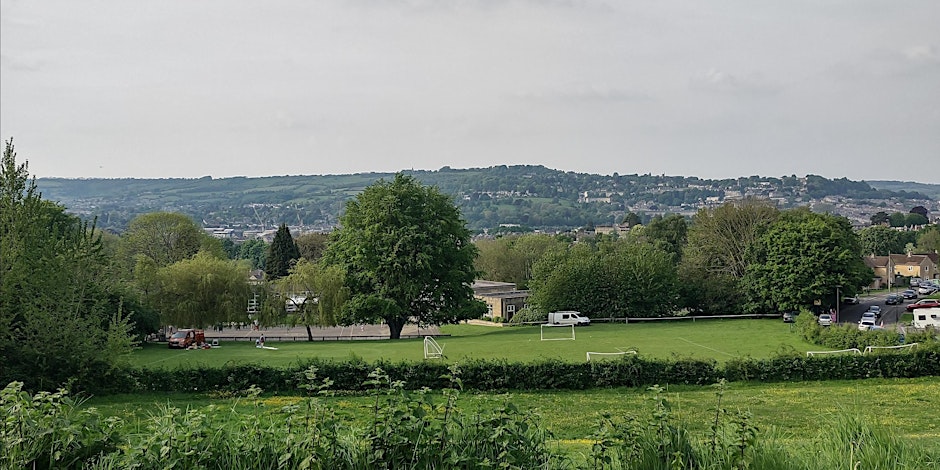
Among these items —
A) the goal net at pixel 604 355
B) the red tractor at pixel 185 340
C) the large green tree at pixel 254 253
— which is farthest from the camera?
the large green tree at pixel 254 253

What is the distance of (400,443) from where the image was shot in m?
6.47

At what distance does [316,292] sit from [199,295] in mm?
7303

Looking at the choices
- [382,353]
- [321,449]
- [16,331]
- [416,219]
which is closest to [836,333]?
[382,353]

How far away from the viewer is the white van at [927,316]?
4844 centimetres

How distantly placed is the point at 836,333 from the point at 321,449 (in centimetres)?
3531

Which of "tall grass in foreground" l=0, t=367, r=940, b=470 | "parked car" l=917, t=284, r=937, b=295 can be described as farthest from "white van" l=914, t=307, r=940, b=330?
"tall grass in foreground" l=0, t=367, r=940, b=470

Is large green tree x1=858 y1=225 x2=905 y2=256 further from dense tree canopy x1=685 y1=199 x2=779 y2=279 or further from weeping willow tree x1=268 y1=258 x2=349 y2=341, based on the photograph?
weeping willow tree x1=268 y1=258 x2=349 y2=341

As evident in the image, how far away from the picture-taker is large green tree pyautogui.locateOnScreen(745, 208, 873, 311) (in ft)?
190

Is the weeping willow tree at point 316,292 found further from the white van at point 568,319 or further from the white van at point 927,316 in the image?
the white van at point 927,316

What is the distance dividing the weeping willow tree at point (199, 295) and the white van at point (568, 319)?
2152 centimetres

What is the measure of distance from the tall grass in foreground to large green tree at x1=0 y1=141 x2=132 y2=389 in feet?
58.0

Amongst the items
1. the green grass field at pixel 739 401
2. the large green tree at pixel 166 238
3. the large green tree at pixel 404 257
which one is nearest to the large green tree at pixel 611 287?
the large green tree at pixel 404 257

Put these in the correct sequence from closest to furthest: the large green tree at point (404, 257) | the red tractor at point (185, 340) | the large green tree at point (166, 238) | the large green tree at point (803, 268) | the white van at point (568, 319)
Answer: the red tractor at point (185, 340)
the large green tree at point (404, 257)
the white van at point (568, 319)
the large green tree at point (803, 268)
the large green tree at point (166, 238)

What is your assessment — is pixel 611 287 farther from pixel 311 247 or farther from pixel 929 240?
pixel 929 240
